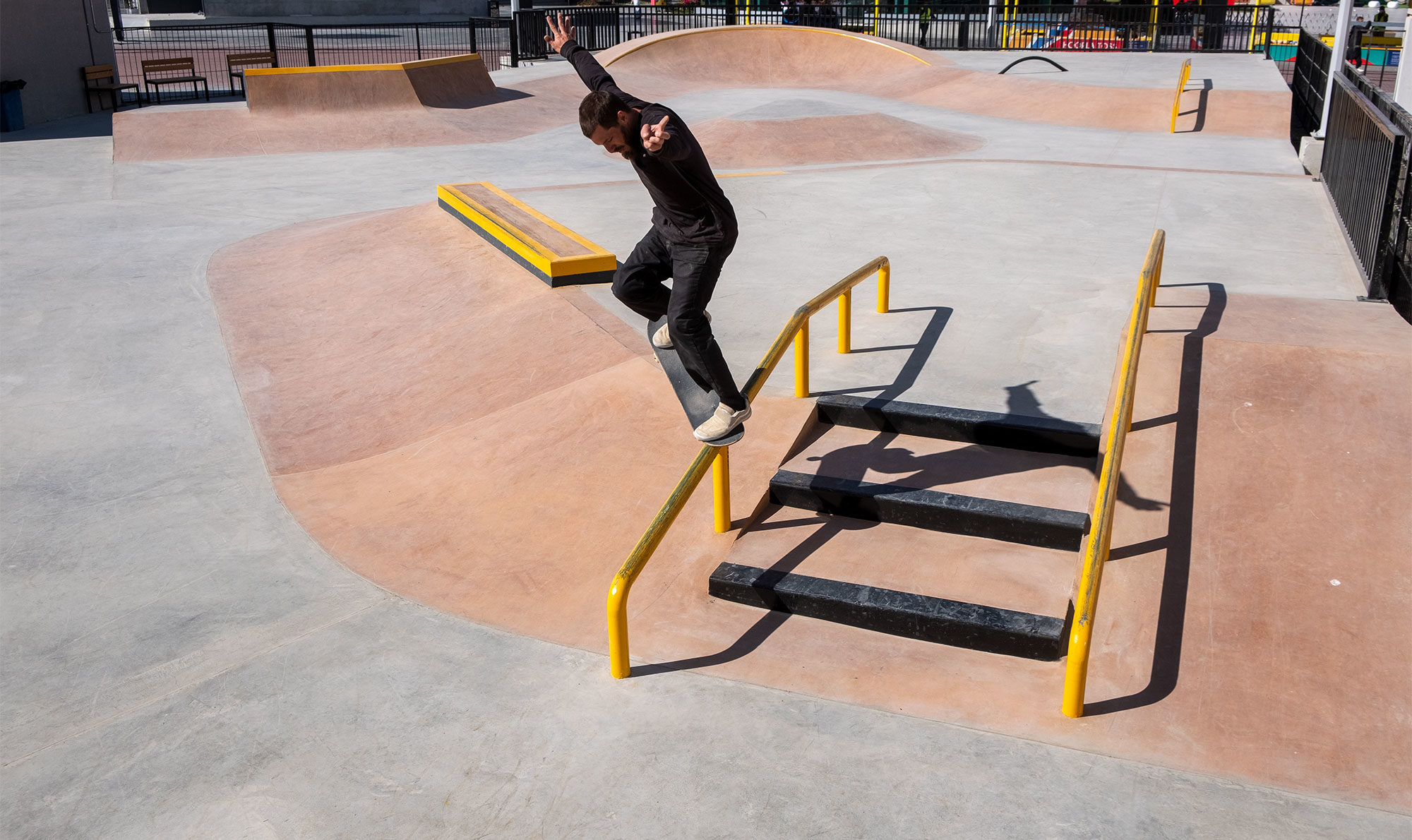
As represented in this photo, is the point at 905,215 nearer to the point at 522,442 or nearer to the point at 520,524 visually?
the point at 522,442

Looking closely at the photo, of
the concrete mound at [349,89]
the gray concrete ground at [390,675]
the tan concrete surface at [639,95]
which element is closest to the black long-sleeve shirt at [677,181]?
the gray concrete ground at [390,675]

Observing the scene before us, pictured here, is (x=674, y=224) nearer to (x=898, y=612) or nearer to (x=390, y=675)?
(x=898, y=612)

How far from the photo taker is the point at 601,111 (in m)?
4.45

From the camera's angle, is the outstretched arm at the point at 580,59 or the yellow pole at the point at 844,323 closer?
the outstretched arm at the point at 580,59

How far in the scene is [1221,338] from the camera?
22.7 ft

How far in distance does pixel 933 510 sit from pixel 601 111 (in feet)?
8.56

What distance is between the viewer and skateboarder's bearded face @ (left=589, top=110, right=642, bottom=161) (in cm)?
450

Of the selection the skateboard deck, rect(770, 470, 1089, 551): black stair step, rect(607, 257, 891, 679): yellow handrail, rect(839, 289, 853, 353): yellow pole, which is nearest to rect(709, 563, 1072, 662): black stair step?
rect(607, 257, 891, 679): yellow handrail

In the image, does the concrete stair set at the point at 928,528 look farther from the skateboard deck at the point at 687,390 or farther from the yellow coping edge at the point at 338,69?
the yellow coping edge at the point at 338,69

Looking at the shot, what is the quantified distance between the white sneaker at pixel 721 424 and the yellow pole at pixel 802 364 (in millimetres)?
1153

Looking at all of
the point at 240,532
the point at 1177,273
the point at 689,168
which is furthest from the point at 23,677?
the point at 1177,273

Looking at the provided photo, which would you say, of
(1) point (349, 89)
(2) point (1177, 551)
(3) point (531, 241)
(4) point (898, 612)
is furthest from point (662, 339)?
(1) point (349, 89)

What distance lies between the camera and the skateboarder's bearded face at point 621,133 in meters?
4.50

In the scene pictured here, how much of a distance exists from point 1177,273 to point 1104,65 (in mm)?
18358
